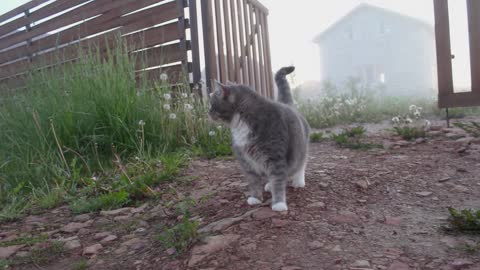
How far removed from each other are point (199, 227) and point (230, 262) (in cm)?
40

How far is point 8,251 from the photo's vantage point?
1930mm

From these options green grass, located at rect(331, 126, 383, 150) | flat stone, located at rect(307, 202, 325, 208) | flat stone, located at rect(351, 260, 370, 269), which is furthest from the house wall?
flat stone, located at rect(351, 260, 370, 269)

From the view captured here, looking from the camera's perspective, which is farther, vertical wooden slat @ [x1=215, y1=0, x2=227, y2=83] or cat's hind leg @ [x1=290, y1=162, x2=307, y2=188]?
vertical wooden slat @ [x1=215, y1=0, x2=227, y2=83]

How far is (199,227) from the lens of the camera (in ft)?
6.19

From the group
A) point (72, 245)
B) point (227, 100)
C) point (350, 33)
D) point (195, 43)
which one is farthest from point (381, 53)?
point (72, 245)

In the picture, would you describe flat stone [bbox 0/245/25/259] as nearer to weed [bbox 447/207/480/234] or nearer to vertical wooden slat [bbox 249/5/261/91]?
weed [bbox 447/207/480/234]

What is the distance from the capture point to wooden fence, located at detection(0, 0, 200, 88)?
4695mm

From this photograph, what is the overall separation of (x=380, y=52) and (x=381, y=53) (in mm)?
64

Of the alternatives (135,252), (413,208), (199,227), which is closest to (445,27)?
(413,208)

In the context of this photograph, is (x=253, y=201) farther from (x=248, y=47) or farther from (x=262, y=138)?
(x=248, y=47)

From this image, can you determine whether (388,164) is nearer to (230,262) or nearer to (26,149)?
(230,262)

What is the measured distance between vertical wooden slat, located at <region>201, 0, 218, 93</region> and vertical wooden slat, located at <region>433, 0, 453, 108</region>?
7.87ft

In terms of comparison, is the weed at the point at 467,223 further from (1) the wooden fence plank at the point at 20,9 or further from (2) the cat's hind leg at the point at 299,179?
(1) the wooden fence plank at the point at 20,9

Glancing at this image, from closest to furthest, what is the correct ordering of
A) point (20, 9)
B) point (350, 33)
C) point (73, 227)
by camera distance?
point (73, 227), point (20, 9), point (350, 33)
